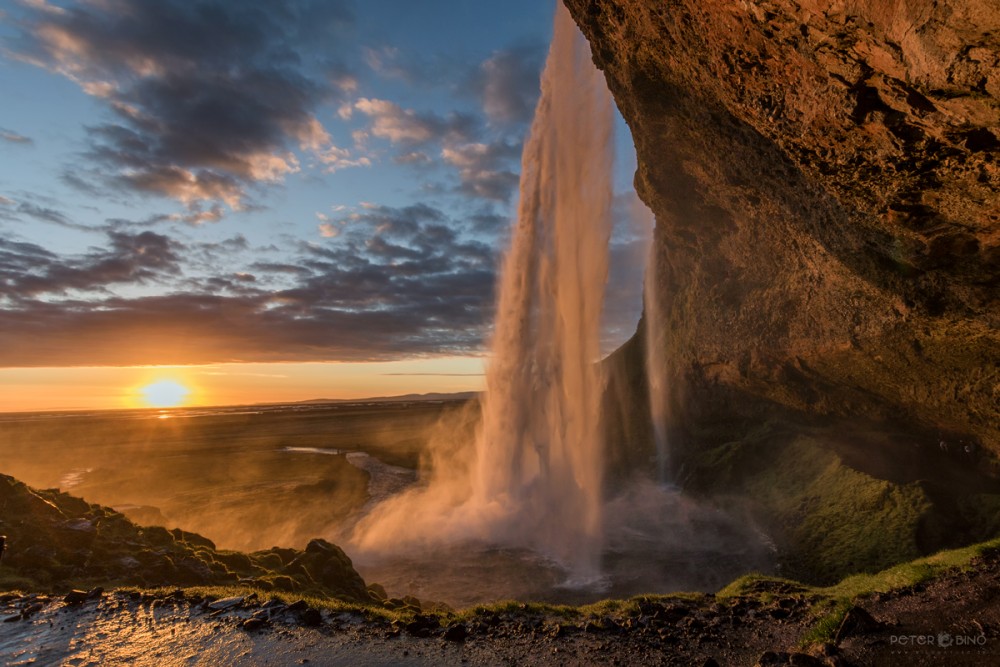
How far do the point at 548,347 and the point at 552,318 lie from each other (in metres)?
2.08

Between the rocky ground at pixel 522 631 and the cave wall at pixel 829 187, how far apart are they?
8.53 m

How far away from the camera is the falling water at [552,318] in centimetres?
3109

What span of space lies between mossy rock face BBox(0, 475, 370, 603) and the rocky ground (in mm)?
1861

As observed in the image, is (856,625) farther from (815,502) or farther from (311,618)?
(815,502)

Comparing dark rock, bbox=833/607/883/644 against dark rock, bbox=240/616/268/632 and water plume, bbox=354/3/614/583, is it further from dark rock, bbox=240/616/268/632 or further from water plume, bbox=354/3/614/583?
water plume, bbox=354/3/614/583

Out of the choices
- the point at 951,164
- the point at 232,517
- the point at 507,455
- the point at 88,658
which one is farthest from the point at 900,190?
the point at 232,517

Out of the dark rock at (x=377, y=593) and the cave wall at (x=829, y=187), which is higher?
the cave wall at (x=829, y=187)

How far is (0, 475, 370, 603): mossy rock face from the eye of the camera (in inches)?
545

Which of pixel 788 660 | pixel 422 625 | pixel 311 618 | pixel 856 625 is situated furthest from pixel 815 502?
pixel 311 618

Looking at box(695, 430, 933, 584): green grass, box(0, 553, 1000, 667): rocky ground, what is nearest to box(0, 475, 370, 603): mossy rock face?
box(0, 553, 1000, 667): rocky ground

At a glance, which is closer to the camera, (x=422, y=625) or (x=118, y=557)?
(x=422, y=625)

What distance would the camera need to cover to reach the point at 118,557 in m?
14.5

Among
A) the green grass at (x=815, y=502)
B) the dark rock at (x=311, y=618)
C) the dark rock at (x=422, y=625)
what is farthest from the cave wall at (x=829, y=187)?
the dark rock at (x=311, y=618)

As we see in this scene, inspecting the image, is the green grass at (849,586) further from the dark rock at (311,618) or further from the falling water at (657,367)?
the falling water at (657,367)
